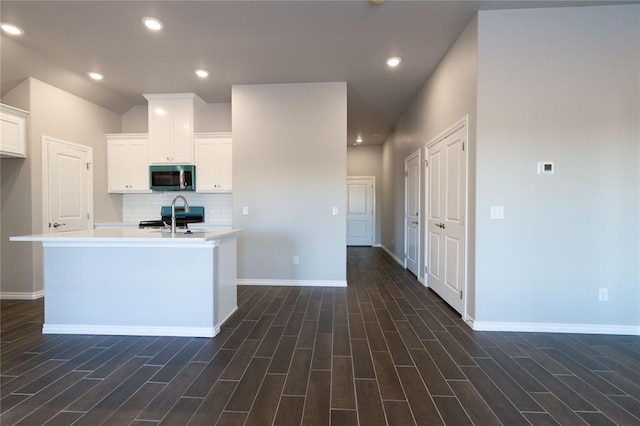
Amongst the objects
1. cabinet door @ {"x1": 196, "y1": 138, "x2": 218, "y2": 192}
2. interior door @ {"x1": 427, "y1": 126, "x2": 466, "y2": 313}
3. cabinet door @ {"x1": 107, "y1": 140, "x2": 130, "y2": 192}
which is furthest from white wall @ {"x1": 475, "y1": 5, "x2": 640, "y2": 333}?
cabinet door @ {"x1": 107, "y1": 140, "x2": 130, "y2": 192}

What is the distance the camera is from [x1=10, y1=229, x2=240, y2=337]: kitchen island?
8.41 feet

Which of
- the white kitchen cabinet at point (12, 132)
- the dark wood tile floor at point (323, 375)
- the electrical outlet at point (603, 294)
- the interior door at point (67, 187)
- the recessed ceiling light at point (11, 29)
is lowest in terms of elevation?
the dark wood tile floor at point (323, 375)

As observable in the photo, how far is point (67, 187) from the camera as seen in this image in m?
4.09

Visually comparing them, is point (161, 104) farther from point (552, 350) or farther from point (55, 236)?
point (552, 350)

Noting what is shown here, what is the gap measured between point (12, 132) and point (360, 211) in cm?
716

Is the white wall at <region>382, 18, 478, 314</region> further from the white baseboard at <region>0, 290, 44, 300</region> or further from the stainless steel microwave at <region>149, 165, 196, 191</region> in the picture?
the white baseboard at <region>0, 290, 44, 300</region>

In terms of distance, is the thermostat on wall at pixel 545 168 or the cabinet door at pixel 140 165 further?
the cabinet door at pixel 140 165

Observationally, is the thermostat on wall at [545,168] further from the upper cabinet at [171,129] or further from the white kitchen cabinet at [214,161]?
the upper cabinet at [171,129]

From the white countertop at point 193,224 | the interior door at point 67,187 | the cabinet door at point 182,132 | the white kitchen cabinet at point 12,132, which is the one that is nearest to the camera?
the white kitchen cabinet at point 12,132

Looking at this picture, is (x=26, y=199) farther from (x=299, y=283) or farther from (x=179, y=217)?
(x=299, y=283)

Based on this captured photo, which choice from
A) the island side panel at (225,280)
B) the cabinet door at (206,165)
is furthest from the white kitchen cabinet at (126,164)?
the island side panel at (225,280)

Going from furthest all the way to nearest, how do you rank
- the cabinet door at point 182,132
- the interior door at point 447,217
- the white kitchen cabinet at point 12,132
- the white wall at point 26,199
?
1. the cabinet door at point 182,132
2. the white wall at point 26,199
3. the white kitchen cabinet at point 12,132
4. the interior door at point 447,217

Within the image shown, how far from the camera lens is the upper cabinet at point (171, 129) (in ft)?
14.9

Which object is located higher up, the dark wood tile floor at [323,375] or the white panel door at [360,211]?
the white panel door at [360,211]
